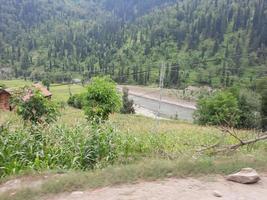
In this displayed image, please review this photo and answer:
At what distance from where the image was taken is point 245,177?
5.11 meters

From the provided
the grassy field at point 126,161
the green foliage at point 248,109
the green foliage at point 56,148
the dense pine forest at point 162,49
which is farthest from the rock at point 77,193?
the dense pine forest at point 162,49

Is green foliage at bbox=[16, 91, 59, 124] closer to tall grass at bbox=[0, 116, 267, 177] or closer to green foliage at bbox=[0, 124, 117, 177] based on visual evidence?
tall grass at bbox=[0, 116, 267, 177]

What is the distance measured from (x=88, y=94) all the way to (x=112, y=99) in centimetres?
136

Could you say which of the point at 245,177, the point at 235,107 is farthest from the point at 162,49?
the point at 245,177

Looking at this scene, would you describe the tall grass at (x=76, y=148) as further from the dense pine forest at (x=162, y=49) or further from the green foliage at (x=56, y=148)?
the dense pine forest at (x=162, y=49)

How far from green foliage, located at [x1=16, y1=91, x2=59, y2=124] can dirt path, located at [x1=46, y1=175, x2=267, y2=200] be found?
227 inches

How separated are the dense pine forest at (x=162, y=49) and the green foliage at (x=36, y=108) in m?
66.3

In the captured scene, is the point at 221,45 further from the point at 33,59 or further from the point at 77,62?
the point at 33,59

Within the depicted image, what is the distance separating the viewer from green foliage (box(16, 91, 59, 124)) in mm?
10172

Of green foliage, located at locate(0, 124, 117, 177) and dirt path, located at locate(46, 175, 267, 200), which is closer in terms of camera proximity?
dirt path, located at locate(46, 175, 267, 200)

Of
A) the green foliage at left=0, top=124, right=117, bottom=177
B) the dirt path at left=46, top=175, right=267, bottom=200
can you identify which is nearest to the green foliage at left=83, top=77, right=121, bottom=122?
the green foliage at left=0, top=124, right=117, bottom=177

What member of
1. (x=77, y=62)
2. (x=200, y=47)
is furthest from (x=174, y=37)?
(x=77, y=62)

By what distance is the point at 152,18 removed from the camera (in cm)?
14875

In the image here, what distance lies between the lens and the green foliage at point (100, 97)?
1764 cm
